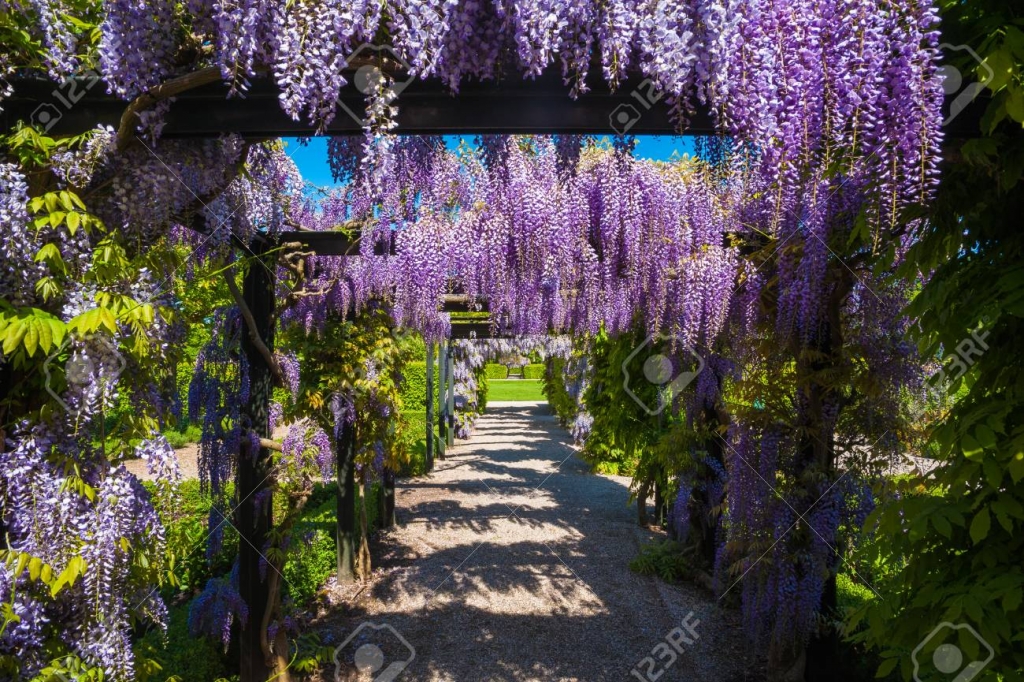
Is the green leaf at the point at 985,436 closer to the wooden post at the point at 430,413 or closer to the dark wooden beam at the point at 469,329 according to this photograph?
the wooden post at the point at 430,413

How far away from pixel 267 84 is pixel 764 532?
3.69 m

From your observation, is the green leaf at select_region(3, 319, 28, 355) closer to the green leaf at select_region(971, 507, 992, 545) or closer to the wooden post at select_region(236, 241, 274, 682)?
the wooden post at select_region(236, 241, 274, 682)

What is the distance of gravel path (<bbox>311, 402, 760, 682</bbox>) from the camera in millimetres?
4867

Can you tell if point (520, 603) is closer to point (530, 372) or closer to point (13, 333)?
point (13, 333)

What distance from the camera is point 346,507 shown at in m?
6.42

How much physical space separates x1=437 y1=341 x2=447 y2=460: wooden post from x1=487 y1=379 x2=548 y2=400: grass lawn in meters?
17.0

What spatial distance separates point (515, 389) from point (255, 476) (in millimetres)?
35525

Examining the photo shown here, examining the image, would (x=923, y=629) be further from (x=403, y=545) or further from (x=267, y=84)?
(x=403, y=545)

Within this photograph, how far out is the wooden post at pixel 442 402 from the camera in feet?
45.8

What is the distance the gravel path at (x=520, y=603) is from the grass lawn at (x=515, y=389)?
23.1 m

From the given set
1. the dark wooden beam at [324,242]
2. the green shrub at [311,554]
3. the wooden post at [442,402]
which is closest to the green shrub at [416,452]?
the wooden post at [442,402]

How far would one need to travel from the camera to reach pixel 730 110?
2293 mm

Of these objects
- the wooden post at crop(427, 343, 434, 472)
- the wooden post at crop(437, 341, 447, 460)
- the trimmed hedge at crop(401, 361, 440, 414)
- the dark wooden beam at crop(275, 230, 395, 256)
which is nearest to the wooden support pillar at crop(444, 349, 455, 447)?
the wooden post at crop(437, 341, 447, 460)

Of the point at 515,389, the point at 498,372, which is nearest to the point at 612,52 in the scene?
the point at 515,389
